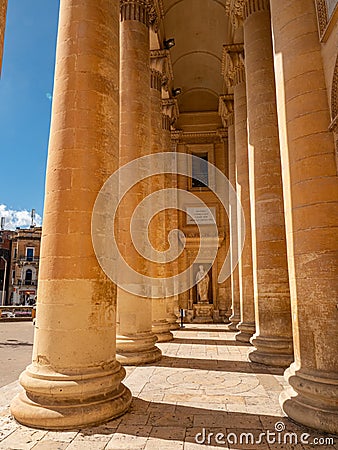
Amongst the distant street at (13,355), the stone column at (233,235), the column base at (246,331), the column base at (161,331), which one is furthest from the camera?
the stone column at (233,235)

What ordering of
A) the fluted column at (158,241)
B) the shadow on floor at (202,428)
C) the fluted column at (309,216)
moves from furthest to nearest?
1. the fluted column at (158,241)
2. the fluted column at (309,216)
3. the shadow on floor at (202,428)

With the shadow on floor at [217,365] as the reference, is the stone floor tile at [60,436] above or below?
below

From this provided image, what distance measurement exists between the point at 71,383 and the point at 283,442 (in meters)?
3.38

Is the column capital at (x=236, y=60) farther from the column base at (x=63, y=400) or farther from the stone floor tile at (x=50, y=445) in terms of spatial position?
the stone floor tile at (x=50, y=445)

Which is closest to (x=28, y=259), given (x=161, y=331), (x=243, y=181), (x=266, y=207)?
(x=161, y=331)

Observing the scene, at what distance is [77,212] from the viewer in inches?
268

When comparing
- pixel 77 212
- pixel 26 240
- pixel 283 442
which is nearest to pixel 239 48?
pixel 77 212

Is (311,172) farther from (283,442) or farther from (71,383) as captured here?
(71,383)

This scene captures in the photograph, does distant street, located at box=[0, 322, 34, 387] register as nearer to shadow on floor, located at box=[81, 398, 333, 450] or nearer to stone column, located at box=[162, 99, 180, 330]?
shadow on floor, located at box=[81, 398, 333, 450]

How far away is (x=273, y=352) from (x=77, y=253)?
6.61 m

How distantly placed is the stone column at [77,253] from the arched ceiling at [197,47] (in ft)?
53.8

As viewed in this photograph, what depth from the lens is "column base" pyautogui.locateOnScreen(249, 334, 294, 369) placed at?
1015 centimetres

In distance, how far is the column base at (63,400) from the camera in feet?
19.3

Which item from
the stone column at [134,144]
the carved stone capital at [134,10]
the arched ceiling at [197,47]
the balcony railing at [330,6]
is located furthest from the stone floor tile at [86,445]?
the arched ceiling at [197,47]
